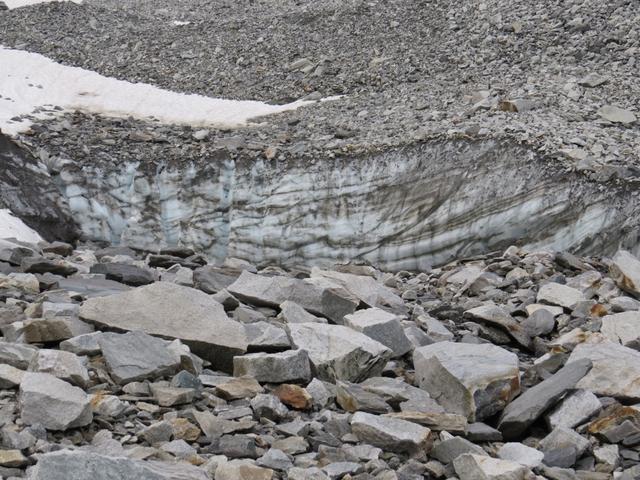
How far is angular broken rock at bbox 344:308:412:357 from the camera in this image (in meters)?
6.66

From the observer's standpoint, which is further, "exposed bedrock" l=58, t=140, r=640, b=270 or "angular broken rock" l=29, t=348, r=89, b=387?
"exposed bedrock" l=58, t=140, r=640, b=270

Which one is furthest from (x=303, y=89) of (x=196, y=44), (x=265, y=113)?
(x=196, y=44)

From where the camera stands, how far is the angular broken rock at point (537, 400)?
555 cm

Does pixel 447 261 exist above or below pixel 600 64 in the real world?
below

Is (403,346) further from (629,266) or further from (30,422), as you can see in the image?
(629,266)

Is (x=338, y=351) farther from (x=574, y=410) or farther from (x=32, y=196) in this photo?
(x=32, y=196)

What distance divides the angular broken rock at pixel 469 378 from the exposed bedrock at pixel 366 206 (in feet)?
22.0

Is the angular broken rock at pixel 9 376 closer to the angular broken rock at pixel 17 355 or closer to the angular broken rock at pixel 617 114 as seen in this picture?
the angular broken rock at pixel 17 355

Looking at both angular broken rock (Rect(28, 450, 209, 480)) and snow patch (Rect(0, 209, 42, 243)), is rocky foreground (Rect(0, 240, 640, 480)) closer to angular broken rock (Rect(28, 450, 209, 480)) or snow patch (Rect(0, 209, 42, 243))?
angular broken rock (Rect(28, 450, 209, 480))

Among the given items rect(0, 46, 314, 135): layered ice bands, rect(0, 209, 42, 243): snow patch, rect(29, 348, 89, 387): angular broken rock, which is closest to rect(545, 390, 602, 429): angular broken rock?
rect(29, 348, 89, 387): angular broken rock

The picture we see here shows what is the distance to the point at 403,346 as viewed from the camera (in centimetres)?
673

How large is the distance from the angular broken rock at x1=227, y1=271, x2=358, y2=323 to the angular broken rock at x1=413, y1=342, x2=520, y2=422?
4.48 ft

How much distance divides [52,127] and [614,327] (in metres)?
12.5

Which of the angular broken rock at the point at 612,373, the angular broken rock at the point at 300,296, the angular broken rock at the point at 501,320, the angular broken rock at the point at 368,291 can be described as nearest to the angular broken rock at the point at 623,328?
the angular broken rock at the point at 501,320
